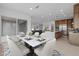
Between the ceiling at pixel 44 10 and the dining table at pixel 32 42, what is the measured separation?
0.39m

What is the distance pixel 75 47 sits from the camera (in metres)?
2.06

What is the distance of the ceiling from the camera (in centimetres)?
200

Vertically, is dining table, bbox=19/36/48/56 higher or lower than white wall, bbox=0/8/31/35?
lower

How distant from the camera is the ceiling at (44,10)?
1999mm

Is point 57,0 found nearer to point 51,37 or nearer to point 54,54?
point 51,37

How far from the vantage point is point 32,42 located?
207cm

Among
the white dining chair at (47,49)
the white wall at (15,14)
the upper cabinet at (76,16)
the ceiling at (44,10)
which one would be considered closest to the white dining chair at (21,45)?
the white dining chair at (47,49)

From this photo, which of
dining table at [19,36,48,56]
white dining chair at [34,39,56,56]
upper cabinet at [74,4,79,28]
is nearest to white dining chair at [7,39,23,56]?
dining table at [19,36,48,56]

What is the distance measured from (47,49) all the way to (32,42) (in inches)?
15.1

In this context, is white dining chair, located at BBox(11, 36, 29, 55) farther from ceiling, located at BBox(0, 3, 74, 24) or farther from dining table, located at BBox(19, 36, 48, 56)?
ceiling, located at BBox(0, 3, 74, 24)

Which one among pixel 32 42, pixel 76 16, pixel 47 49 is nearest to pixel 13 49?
pixel 32 42

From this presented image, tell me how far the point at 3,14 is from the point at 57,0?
1.20 meters

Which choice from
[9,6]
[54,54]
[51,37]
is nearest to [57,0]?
[51,37]

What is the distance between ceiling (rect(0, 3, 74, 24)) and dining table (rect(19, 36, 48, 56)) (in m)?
0.39
